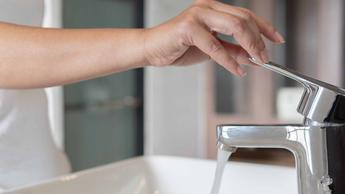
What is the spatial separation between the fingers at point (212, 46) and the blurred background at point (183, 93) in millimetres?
1719

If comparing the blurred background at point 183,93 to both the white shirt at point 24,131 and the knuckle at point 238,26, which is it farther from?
the knuckle at point 238,26

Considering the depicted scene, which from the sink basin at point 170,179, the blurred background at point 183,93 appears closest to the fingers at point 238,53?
the sink basin at point 170,179

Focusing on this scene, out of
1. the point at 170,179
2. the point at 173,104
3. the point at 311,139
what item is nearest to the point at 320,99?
the point at 311,139

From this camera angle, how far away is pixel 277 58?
2.25m

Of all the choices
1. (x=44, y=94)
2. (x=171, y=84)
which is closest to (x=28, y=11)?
(x=44, y=94)

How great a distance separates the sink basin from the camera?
0.65 metres

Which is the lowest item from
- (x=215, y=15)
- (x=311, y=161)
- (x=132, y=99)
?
(x=132, y=99)

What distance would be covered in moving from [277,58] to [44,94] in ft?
5.44

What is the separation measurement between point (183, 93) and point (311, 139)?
2.12m

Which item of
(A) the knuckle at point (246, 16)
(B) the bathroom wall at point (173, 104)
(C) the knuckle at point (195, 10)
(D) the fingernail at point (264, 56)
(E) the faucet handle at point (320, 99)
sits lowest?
(B) the bathroom wall at point (173, 104)

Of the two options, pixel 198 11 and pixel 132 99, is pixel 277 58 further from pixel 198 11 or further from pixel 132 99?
pixel 198 11

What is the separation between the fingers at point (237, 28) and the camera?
0.46 metres

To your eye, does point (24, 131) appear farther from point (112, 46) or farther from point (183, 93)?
point (183, 93)

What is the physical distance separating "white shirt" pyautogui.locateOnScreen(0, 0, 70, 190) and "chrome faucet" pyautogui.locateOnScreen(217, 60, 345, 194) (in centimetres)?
34
